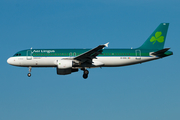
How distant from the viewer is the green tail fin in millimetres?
54594

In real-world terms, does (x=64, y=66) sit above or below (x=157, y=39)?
below

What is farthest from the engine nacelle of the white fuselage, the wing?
the white fuselage

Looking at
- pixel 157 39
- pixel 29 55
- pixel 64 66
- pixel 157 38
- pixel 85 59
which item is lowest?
pixel 64 66

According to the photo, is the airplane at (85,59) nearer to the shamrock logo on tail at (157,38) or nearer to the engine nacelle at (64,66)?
the engine nacelle at (64,66)

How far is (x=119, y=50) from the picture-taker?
2073 inches

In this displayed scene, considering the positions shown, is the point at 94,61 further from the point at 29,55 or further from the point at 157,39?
the point at 157,39

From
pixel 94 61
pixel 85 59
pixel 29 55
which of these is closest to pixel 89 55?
pixel 85 59

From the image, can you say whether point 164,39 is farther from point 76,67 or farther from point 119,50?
point 76,67

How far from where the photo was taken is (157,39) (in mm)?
55094

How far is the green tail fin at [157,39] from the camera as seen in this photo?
54.6m

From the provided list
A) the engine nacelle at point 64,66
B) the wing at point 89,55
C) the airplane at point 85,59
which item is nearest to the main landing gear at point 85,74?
the airplane at point 85,59

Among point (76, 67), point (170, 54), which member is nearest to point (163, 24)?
point (170, 54)

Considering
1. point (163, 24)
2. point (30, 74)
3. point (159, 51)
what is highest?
point (163, 24)

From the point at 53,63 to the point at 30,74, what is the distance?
4119 mm
